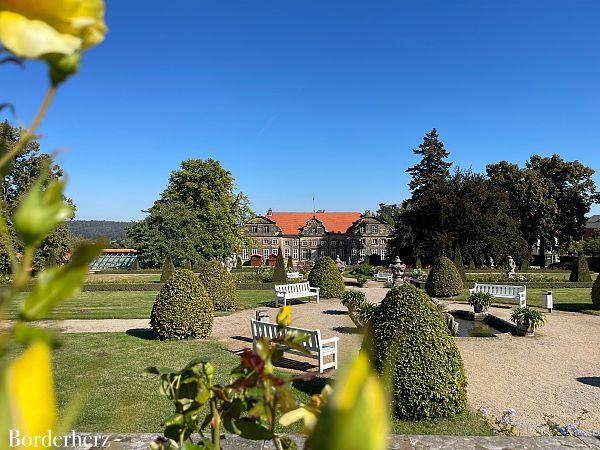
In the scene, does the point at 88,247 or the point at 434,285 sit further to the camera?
the point at 434,285

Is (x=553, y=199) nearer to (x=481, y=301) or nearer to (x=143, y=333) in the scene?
(x=481, y=301)

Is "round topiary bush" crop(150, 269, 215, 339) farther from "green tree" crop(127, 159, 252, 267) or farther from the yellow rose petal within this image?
"green tree" crop(127, 159, 252, 267)

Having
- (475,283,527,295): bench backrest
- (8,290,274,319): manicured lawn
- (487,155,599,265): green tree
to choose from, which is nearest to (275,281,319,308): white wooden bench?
(8,290,274,319): manicured lawn

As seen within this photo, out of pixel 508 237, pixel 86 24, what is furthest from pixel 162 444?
pixel 508 237

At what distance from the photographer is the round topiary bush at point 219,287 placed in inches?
557

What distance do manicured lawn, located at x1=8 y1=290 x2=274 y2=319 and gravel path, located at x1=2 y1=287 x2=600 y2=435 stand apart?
1.07m

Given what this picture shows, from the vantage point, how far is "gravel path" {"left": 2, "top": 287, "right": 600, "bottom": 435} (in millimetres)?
5914

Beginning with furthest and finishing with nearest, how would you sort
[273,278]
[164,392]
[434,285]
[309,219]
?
1. [309,219]
2. [273,278]
3. [434,285]
4. [164,392]

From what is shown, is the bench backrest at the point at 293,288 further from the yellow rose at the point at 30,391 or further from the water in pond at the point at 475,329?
the yellow rose at the point at 30,391

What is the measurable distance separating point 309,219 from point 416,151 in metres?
20.7

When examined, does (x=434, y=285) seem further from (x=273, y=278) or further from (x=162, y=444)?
(x=162, y=444)

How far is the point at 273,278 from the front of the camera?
22672 mm

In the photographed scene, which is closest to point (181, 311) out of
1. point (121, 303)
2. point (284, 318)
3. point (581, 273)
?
point (121, 303)

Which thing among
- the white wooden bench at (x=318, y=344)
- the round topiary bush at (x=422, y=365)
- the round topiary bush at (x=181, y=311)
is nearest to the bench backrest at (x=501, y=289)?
the white wooden bench at (x=318, y=344)
